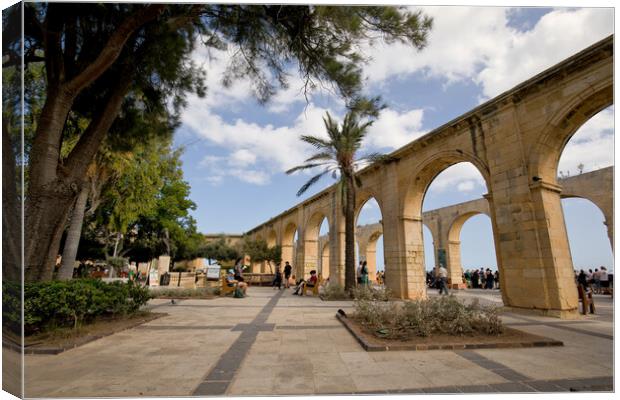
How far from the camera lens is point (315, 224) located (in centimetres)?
2228

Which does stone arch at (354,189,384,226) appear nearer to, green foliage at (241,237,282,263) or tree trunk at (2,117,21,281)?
green foliage at (241,237,282,263)

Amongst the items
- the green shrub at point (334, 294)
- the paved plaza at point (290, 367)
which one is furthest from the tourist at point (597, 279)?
the paved plaza at point (290, 367)

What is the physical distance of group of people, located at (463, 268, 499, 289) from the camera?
19.3 meters

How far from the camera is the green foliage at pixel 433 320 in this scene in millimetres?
4750

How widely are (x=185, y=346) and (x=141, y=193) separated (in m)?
11.1

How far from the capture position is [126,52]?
587 centimetres

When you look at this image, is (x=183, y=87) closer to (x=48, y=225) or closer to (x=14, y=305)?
(x=48, y=225)

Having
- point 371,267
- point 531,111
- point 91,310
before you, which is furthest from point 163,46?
point 371,267

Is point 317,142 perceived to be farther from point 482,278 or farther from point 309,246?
point 482,278

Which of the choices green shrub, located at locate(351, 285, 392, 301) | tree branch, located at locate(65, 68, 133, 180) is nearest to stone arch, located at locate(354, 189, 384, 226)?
green shrub, located at locate(351, 285, 392, 301)

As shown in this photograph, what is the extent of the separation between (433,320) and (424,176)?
8.00 meters

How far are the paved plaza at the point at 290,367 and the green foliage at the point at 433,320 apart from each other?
594 millimetres

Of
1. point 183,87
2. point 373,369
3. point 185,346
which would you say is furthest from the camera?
point 183,87

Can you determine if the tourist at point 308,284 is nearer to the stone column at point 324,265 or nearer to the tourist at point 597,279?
the stone column at point 324,265
